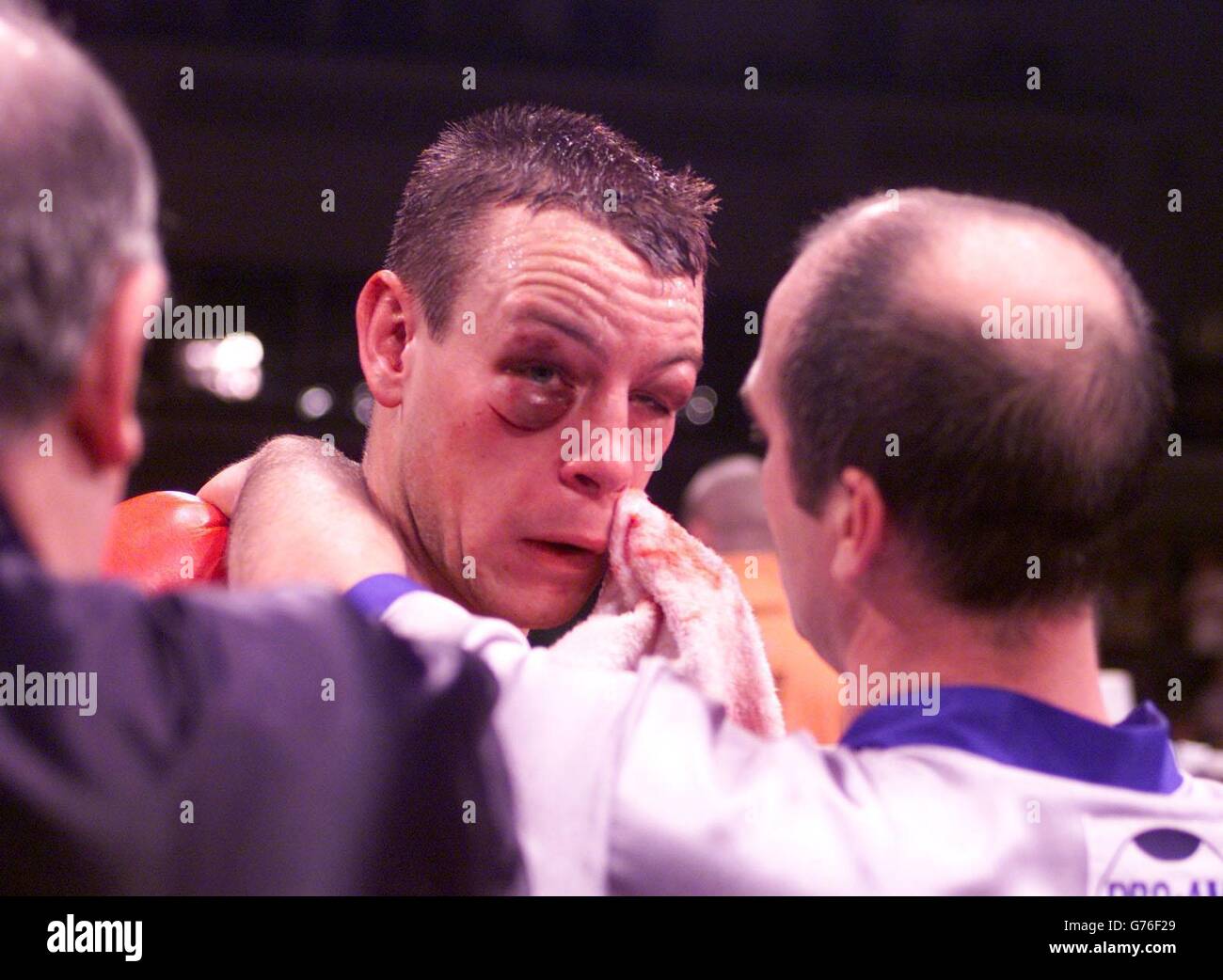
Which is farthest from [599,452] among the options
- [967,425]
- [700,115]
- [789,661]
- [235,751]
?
[700,115]

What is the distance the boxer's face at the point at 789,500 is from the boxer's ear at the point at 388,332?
33cm

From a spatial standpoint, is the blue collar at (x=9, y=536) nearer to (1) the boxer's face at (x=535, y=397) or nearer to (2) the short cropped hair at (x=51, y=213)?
(2) the short cropped hair at (x=51, y=213)

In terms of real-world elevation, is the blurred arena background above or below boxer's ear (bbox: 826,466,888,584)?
above

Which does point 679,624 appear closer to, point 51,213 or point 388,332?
point 388,332

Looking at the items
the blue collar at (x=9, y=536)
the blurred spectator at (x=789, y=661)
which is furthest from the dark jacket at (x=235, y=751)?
the blurred spectator at (x=789, y=661)

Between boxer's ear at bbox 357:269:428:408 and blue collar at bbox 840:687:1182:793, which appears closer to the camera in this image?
blue collar at bbox 840:687:1182:793

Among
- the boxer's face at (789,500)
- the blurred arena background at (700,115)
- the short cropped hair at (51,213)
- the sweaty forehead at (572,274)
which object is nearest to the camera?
the short cropped hair at (51,213)

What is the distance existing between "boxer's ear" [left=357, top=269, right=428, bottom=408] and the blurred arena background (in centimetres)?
19

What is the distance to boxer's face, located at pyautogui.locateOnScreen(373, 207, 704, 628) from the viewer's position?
109 cm

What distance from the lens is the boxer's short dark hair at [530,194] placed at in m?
1.13

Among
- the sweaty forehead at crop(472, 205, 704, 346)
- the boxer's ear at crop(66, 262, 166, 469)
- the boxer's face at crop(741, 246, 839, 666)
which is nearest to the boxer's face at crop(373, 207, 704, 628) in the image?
the sweaty forehead at crop(472, 205, 704, 346)

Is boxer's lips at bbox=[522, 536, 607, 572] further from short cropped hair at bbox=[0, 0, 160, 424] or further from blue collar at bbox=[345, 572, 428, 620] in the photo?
short cropped hair at bbox=[0, 0, 160, 424]
